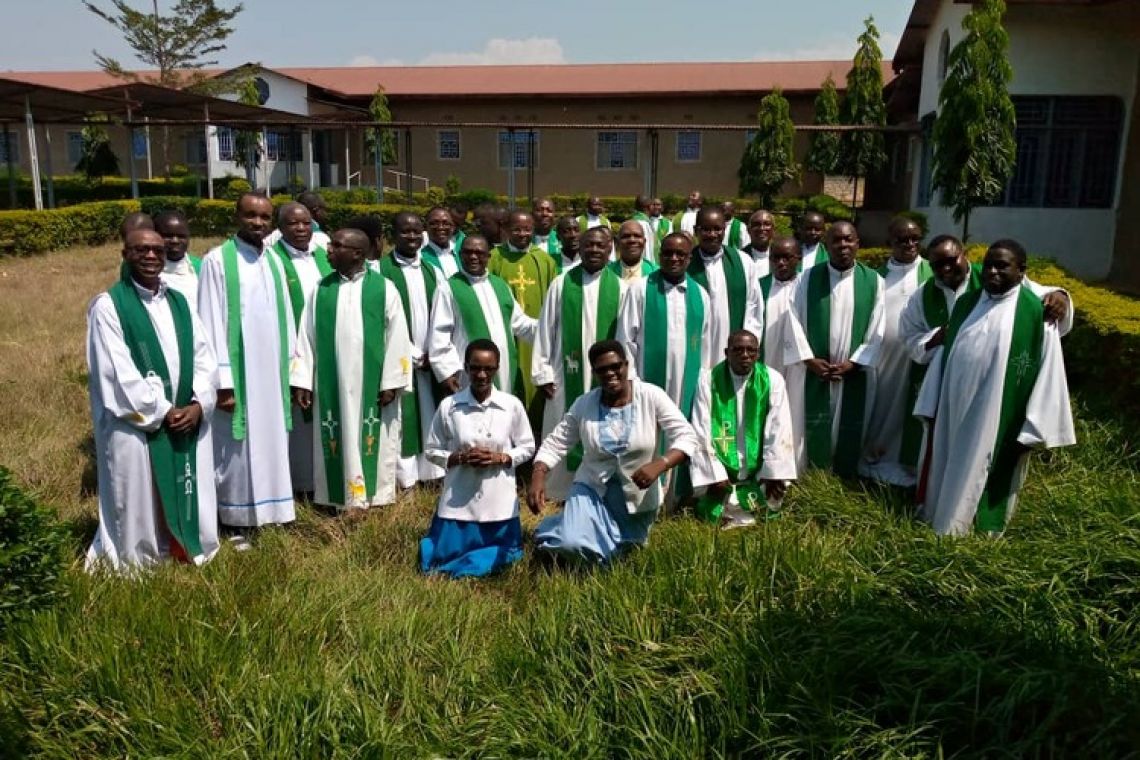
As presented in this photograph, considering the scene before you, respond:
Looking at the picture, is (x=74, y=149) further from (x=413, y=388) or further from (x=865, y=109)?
(x=413, y=388)

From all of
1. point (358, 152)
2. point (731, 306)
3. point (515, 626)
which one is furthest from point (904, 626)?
point (358, 152)

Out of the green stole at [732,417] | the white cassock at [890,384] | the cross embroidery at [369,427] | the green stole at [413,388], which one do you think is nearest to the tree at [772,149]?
the white cassock at [890,384]

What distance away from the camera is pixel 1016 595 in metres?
4.12

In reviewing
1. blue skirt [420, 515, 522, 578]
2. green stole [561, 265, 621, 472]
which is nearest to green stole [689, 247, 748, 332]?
green stole [561, 265, 621, 472]

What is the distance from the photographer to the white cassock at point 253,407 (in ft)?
18.2

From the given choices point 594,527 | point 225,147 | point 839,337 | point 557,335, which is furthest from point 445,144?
point 594,527

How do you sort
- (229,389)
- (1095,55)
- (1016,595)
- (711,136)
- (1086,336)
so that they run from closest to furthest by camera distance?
(1016,595), (229,389), (1086,336), (1095,55), (711,136)

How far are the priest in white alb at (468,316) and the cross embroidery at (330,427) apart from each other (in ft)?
2.69

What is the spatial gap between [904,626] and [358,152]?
35.6m

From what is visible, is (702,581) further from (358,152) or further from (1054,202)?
(358,152)

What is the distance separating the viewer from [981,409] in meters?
5.08

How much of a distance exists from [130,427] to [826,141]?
70.8 ft

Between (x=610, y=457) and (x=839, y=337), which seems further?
(x=839, y=337)

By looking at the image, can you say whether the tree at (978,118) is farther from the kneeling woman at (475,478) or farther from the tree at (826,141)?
the tree at (826,141)
